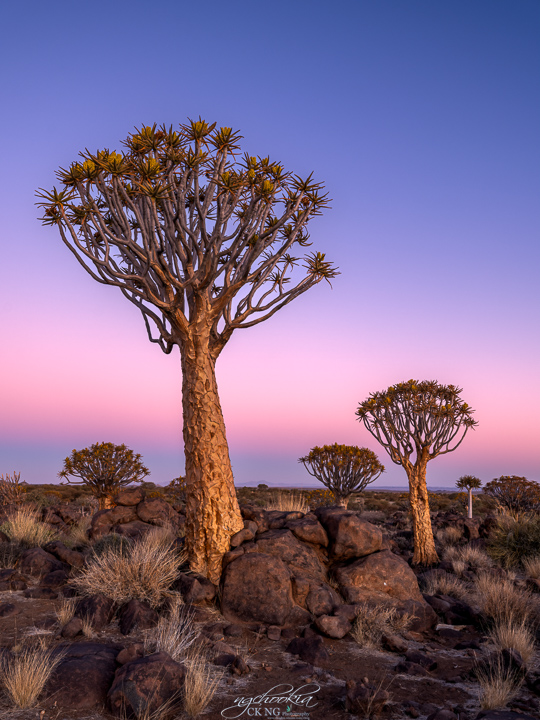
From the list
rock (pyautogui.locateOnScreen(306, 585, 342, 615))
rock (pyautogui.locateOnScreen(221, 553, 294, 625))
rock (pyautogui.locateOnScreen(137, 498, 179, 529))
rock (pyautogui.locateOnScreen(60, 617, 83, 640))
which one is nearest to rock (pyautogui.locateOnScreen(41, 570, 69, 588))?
rock (pyautogui.locateOnScreen(60, 617, 83, 640))

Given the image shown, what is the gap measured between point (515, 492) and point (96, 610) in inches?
781

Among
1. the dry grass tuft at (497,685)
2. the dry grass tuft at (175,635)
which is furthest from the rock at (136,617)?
the dry grass tuft at (497,685)

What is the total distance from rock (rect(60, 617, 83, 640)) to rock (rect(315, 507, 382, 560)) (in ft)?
13.6

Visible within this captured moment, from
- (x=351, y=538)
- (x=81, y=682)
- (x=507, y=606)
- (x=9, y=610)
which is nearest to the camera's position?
(x=81, y=682)

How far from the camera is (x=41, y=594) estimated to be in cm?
824

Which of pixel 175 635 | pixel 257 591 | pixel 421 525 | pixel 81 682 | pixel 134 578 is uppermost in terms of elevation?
pixel 421 525

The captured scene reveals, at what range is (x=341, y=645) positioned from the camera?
681cm

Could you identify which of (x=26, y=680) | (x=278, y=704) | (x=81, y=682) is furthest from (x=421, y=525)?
(x=26, y=680)

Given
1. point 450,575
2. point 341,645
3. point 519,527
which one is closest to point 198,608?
point 341,645

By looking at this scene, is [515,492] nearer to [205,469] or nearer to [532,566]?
[532,566]

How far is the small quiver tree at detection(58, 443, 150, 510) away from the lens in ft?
55.1

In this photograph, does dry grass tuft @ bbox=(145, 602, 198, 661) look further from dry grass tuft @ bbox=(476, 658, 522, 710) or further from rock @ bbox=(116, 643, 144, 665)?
dry grass tuft @ bbox=(476, 658, 522, 710)

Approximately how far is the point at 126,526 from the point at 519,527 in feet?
33.4

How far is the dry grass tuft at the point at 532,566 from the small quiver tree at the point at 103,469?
39.2 ft
